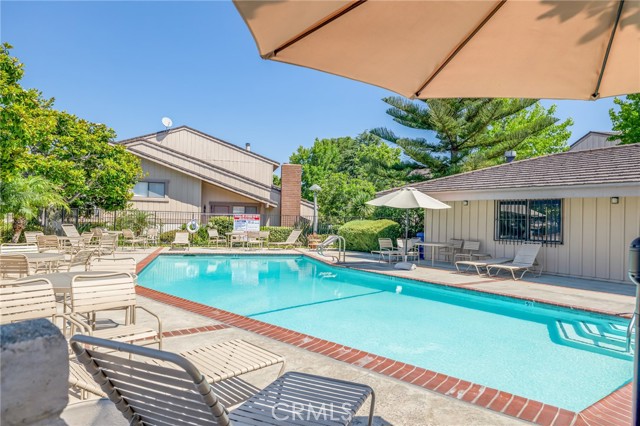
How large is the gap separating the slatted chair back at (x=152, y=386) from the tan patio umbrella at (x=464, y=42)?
171 cm

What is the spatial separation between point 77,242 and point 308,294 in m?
7.62

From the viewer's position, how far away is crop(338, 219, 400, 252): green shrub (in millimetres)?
17016

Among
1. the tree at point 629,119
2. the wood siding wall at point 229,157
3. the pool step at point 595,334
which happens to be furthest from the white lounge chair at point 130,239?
the tree at point 629,119

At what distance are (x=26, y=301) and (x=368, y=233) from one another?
14673 millimetres

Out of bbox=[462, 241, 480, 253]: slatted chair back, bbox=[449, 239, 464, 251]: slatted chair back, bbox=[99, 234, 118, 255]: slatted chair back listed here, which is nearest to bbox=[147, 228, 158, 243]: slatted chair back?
bbox=[99, 234, 118, 255]: slatted chair back

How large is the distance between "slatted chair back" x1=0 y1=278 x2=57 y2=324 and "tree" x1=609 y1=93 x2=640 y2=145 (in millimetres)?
27937

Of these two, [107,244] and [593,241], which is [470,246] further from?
[107,244]

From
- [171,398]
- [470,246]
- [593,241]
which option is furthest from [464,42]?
[470,246]

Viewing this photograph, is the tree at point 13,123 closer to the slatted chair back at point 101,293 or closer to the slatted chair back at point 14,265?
the slatted chair back at point 14,265

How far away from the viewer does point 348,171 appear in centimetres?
4447

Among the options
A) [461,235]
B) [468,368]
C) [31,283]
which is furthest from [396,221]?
[31,283]

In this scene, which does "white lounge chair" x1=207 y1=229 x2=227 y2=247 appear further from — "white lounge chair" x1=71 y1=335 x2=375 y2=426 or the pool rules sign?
"white lounge chair" x1=71 y1=335 x2=375 y2=426

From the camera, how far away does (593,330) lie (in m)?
6.36

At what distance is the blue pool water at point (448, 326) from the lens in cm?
463
